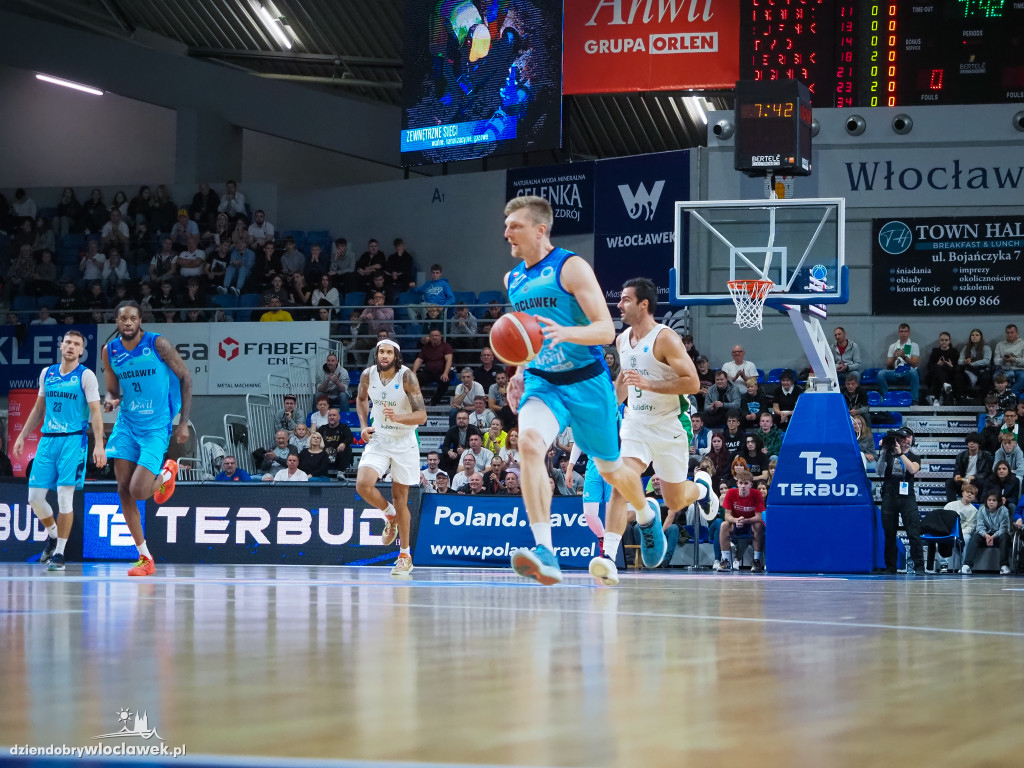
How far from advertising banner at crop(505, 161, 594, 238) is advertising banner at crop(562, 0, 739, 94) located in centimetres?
146

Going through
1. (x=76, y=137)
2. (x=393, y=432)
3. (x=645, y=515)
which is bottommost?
(x=645, y=515)

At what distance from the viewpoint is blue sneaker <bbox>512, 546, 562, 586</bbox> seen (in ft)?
21.4

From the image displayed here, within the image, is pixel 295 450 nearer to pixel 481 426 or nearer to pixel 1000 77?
pixel 481 426

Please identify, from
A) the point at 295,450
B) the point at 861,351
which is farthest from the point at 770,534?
the point at 861,351

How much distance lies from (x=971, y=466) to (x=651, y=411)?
327 inches

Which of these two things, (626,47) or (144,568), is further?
(626,47)

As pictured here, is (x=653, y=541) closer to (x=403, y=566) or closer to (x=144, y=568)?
(x=403, y=566)

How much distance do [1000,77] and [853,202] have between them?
10.9 feet

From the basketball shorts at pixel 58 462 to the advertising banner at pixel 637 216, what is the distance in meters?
11.3

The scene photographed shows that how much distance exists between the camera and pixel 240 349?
21250mm

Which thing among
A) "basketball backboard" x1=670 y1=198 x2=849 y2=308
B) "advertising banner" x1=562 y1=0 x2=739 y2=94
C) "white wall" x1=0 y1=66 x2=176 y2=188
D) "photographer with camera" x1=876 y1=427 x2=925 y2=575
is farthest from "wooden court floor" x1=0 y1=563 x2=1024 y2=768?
"white wall" x1=0 y1=66 x2=176 y2=188

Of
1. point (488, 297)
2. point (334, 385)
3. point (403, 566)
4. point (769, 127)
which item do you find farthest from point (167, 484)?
point (488, 297)

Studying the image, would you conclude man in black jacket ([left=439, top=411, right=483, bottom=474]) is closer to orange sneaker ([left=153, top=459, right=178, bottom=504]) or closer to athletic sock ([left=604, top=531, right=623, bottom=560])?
orange sneaker ([left=153, top=459, right=178, bottom=504])

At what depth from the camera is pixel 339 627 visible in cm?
486
